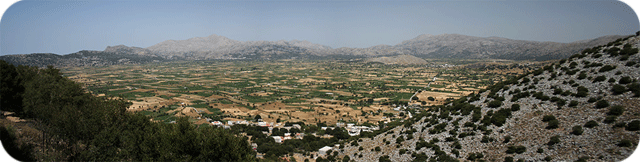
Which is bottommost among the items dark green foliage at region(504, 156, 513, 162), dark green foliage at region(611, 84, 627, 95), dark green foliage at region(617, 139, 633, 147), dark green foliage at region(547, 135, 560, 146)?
dark green foliage at region(504, 156, 513, 162)

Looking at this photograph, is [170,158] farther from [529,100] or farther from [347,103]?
[347,103]

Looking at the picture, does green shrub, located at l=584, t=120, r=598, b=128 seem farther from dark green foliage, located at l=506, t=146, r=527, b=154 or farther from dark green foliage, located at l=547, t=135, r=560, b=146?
dark green foliage, located at l=506, t=146, r=527, b=154

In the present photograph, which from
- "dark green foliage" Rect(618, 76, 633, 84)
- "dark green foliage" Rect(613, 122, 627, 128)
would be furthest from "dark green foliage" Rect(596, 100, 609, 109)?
"dark green foliage" Rect(613, 122, 627, 128)

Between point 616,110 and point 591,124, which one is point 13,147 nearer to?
point 591,124

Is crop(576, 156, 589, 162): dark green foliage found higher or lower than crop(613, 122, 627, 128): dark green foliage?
lower

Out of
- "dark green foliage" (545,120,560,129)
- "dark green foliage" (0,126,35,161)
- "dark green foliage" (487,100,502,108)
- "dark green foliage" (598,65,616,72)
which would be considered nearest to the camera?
"dark green foliage" (0,126,35,161)

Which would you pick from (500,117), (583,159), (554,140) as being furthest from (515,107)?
(583,159)

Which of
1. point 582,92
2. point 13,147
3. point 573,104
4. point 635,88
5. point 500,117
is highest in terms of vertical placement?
point 635,88

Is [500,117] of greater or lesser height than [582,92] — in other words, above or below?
below

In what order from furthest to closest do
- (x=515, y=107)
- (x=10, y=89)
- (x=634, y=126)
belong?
1. (x=10, y=89)
2. (x=515, y=107)
3. (x=634, y=126)
